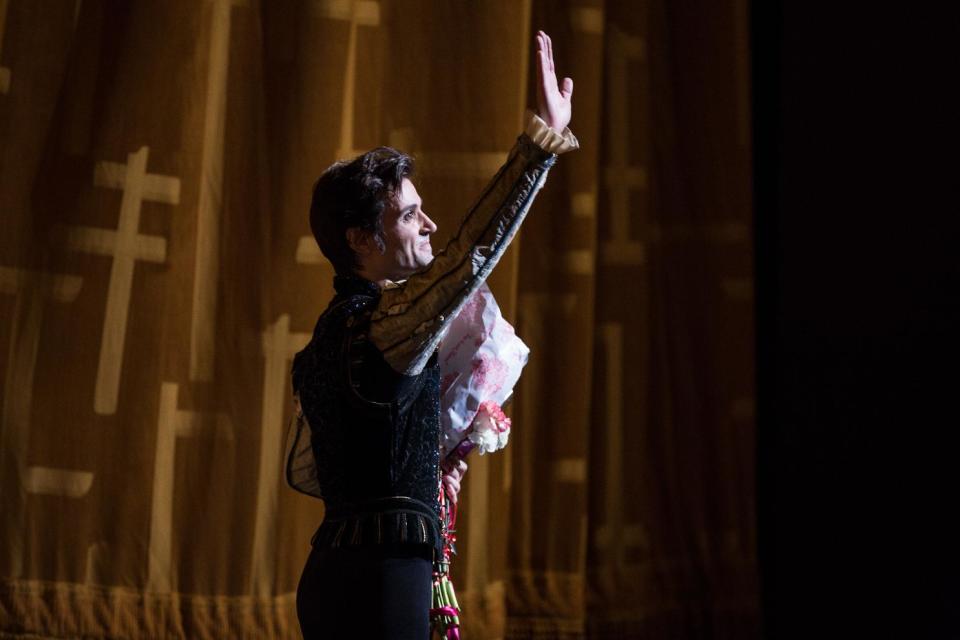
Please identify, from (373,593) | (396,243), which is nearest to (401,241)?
(396,243)

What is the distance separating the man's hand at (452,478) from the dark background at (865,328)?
45.0 inches

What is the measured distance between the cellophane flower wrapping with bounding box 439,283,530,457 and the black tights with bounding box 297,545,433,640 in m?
0.23

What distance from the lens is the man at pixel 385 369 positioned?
1.26m

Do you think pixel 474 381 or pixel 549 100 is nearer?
pixel 549 100

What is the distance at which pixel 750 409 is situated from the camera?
2727 millimetres

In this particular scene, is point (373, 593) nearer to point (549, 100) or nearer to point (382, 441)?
point (382, 441)

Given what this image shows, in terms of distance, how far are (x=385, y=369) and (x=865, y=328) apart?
144cm

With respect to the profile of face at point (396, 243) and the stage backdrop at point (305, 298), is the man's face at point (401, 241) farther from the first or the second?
the stage backdrop at point (305, 298)

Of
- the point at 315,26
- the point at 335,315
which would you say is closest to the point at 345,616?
the point at 335,315

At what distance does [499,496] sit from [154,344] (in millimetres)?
843

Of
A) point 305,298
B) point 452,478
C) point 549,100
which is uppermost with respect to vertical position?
point 305,298

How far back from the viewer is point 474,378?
1.57m

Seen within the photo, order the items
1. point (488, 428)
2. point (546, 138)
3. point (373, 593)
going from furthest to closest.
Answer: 1. point (488, 428)
2. point (373, 593)
3. point (546, 138)

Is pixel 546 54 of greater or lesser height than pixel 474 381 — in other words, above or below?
above
